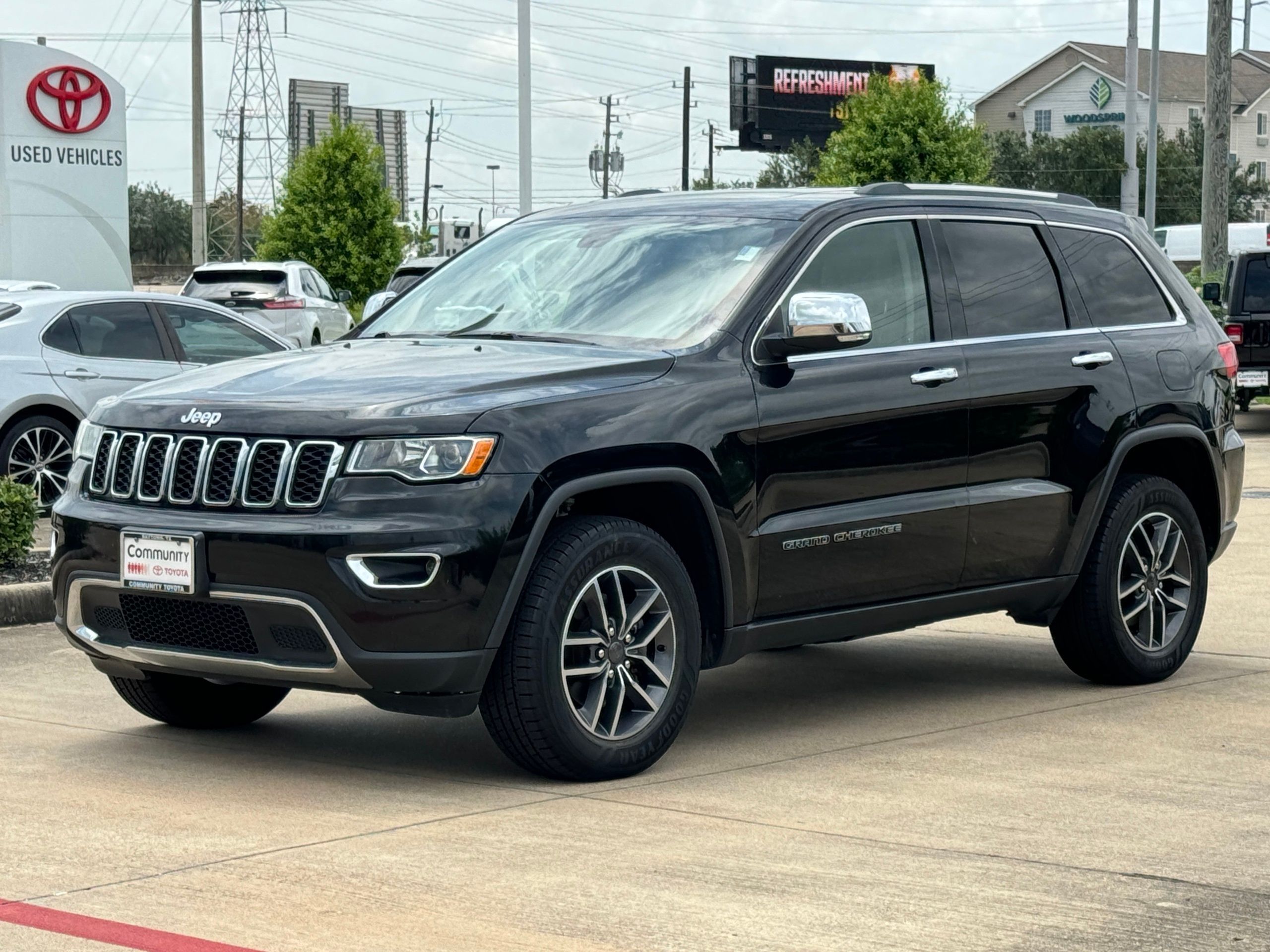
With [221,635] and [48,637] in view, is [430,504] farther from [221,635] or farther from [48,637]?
[48,637]

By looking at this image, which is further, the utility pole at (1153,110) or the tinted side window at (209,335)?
the utility pole at (1153,110)

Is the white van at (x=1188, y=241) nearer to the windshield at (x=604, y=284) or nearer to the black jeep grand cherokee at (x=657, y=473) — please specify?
the black jeep grand cherokee at (x=657, y=473)

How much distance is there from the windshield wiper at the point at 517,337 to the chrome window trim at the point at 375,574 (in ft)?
3.77

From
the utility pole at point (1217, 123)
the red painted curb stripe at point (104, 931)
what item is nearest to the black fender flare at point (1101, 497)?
the red painted curb stripe at point (104, 931)

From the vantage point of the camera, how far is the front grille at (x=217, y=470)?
5.59 m

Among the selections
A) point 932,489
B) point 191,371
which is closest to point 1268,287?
point 932,489

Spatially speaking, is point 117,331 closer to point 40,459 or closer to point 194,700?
point 40,459

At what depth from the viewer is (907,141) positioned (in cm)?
4312

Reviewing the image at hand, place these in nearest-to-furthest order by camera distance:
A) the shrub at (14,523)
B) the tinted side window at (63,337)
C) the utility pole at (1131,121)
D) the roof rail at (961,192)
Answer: the roof rail at (961,192), the shrub at (14,523), the tinted side window at (63,337), the utility pole at (1131,121)

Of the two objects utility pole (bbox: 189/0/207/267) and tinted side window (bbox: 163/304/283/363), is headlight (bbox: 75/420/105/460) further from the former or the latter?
utility pole (bbox: 189/0/207/267)

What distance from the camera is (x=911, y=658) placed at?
848 centimetres

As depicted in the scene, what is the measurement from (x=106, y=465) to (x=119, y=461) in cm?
8

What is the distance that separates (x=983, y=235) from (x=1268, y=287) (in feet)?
48.7

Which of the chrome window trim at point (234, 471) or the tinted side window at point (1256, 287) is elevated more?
the tinted side window at point (1256, 287)
